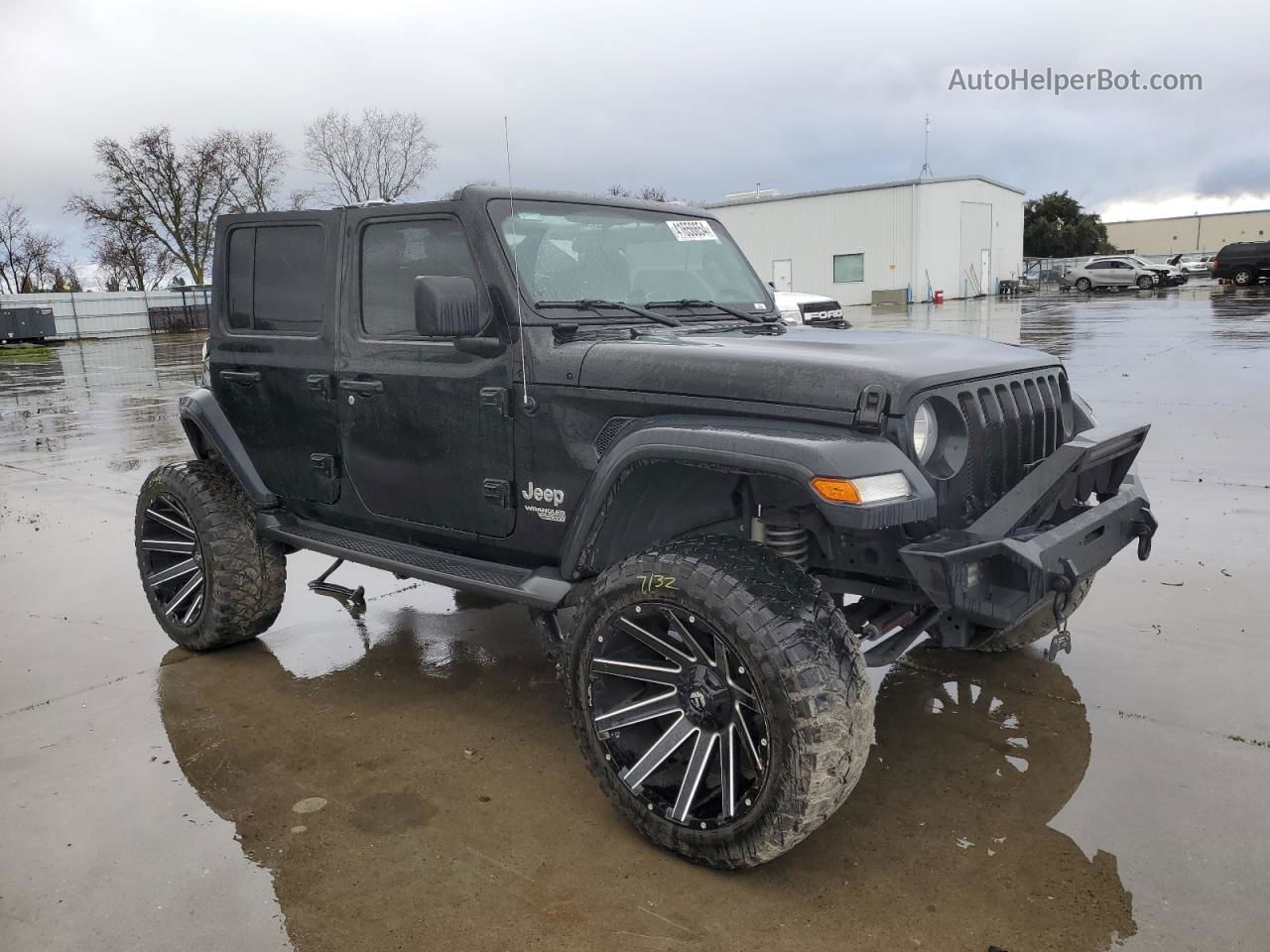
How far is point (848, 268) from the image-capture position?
138 ft

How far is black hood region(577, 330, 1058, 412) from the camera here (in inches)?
106

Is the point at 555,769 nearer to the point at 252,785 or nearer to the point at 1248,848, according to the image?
the point at 252,785

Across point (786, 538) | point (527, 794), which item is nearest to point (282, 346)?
point (527, 794)

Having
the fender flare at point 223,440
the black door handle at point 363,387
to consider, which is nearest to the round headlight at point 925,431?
the black door handle at point 363,387

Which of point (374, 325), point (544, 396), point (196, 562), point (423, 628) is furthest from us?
Answer: point (423, 628)

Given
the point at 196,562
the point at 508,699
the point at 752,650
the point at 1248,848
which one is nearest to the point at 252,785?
the point at 508,699

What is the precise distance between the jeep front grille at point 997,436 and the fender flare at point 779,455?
344 millimetres

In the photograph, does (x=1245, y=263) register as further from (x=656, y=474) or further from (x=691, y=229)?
(x=656, y=474)

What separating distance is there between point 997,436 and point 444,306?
1.79 meters

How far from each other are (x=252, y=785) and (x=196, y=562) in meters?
1.50

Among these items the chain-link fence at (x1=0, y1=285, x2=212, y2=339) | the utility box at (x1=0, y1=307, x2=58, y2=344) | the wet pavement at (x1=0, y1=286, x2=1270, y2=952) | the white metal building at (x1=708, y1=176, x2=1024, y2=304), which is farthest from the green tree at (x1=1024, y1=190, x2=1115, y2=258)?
the wet pavement at (x1=0, y1=286, x2=1270, y2=952)

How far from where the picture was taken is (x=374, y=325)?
3811 millimetres

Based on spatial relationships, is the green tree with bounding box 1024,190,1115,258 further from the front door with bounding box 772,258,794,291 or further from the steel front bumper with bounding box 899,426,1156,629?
the steel front bumper with bounding box 899,426,1156,629

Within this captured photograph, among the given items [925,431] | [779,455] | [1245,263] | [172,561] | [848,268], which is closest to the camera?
[779,455]
